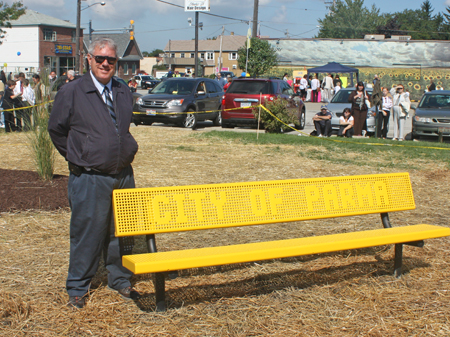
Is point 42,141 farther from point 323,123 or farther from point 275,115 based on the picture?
point 323,123

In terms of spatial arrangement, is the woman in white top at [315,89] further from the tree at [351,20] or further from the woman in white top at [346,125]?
the tree at [351,20]

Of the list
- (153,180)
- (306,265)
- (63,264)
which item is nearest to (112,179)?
(63,264)

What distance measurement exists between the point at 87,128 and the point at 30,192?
3578 millimetres

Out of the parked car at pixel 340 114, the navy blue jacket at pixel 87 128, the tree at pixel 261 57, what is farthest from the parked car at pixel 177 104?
the tree at pixel 261 57

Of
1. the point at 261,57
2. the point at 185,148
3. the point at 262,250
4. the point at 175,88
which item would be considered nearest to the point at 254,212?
the point at 262,250

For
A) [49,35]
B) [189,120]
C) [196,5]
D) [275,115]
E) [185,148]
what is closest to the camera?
[185,148]

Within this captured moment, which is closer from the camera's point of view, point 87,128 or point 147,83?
point 87,128

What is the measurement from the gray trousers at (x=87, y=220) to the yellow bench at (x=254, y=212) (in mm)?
97

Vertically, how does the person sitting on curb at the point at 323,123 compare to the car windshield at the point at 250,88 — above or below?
below

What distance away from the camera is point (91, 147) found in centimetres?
352

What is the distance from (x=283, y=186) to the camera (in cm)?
446

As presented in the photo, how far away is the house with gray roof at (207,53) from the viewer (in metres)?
97.1

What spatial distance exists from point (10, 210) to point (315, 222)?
3.64m

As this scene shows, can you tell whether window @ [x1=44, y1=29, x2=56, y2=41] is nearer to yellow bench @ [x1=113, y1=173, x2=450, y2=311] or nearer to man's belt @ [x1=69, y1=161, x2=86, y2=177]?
yellow bench @ [x1=113, y1=173, x2=450, y2=311]
